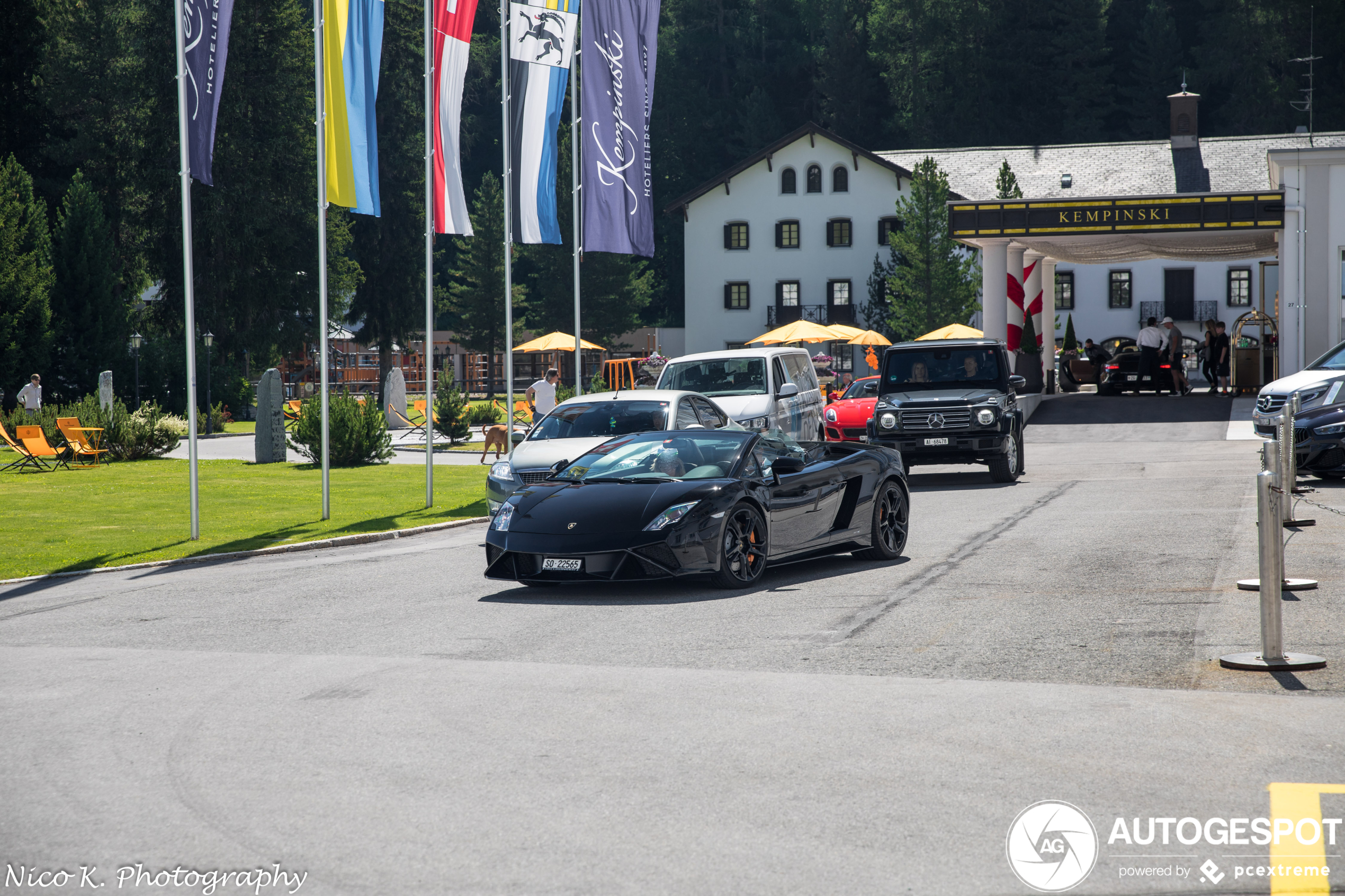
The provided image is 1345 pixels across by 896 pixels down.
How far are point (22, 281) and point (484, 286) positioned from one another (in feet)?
147

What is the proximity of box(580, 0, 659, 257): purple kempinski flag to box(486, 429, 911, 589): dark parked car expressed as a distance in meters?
10.9

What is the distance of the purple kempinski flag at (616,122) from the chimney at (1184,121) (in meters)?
44.5

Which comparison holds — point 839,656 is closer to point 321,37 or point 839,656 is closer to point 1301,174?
point 321,37

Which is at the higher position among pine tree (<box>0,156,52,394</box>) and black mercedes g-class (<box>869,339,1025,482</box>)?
pine tree (<box>0,156,52,394</box>)

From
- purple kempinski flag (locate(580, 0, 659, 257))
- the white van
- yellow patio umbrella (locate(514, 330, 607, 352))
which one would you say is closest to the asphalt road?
the white van

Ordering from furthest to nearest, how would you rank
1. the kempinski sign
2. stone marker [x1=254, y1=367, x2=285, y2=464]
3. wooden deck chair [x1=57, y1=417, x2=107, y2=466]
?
the kempinski sign → stone marker [x1=254, y1=367, x2=285, y2=464] → wooden deck chair [x1=57, y1=417, x2=107, y2=466]

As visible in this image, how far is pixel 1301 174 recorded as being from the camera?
3391 centimetres

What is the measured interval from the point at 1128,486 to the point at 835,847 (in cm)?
1591

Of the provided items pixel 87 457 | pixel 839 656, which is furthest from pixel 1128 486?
pixel 87 457

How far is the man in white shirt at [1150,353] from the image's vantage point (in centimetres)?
3853

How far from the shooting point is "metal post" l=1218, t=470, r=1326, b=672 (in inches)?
306

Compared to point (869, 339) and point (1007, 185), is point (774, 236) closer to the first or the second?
point (1007, 185)

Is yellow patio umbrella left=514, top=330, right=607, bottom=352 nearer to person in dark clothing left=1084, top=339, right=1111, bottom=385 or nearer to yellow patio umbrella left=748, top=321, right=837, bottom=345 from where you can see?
yellow patio umbrella left=748, top=321, right=837, bottom=345

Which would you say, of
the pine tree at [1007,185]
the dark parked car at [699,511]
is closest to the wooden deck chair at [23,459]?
the dark parked car at [699,511]
